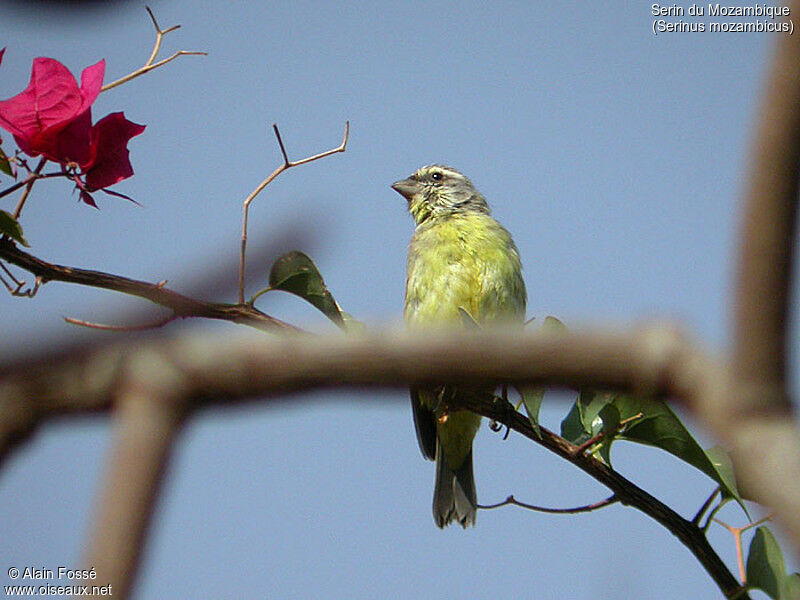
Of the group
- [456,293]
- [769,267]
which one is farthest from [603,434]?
[456,293]

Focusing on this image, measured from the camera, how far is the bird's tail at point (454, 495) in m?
4.45

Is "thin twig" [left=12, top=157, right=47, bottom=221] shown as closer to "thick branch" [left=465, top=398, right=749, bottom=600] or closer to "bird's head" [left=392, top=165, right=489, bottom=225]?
"thick branch" [left=465, top=398, right=749, bottom=600]

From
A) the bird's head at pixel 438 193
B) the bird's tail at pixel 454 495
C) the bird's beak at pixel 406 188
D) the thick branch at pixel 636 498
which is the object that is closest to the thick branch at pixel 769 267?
the thick branch at pixel 636 498

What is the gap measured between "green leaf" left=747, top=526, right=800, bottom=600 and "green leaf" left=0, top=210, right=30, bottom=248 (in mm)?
1535

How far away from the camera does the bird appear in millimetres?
4184

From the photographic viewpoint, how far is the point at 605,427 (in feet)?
6.98

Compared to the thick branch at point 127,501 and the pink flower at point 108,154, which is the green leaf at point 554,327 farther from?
the pink flower at point 108,154

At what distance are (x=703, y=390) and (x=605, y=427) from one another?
1.75 m

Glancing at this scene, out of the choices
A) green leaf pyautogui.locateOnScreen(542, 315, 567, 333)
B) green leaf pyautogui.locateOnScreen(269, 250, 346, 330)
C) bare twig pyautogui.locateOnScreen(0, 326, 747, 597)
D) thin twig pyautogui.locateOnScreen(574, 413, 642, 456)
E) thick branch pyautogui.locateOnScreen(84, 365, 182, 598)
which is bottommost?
thin twig pyautogui.locateOnScreen(574, 413, 642, 456)

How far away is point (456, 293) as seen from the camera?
4.18 meters

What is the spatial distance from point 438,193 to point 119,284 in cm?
381

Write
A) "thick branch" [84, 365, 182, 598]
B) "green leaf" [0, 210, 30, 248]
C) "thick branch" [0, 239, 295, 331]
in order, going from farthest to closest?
"green leaf" [0, 210, 30, 248], "thick branch" [0, 239, 295, 331], "thick branch" [84, 365, 182, 598]

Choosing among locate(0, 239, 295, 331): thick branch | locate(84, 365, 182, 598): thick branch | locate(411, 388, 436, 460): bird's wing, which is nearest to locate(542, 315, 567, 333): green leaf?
locate(84, 365, 182, 598): thick branch

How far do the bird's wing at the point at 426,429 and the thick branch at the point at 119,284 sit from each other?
2.64 m
